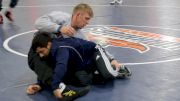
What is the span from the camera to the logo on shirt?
16.8 ft

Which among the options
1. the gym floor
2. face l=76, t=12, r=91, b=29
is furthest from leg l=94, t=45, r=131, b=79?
face l=76, t=12, r=91, b=29

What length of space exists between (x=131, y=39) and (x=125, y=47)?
17.8 inches

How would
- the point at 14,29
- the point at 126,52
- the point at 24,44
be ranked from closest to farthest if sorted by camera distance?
1. the point at 126,52
2. the point at 24,44
3. the point at 14,29

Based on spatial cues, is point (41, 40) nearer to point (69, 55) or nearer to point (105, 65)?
point (69, 55)

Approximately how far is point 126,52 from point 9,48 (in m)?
1.47

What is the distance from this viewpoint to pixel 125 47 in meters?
5.10

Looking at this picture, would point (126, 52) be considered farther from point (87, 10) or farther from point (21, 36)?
point (21, 36)

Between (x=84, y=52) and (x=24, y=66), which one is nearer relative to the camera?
(x=84, y=52)

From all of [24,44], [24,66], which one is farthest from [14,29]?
[24,66]

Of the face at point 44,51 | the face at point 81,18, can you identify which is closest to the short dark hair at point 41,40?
the face at point 44,51

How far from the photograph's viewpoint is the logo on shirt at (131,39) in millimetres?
5133

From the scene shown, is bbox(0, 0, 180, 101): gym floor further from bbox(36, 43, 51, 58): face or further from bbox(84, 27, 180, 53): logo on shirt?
bbox(36, 43, 51, 58): face

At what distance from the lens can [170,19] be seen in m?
7.01

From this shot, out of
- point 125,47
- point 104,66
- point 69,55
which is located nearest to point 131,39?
point 125,47
